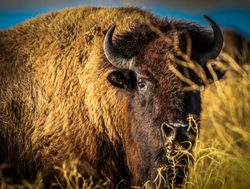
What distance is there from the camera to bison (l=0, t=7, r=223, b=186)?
21.5 feet

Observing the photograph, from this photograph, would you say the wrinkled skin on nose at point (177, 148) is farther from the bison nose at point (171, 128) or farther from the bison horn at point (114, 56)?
the bison horn at point (114, 56)

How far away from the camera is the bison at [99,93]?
21.5 feet

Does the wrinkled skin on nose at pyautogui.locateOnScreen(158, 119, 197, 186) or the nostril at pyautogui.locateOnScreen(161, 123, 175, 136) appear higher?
the nostril at pyautogui.locateOnScreen(161, 123, 175, 136)

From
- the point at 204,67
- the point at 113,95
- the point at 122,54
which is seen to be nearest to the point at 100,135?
the point at 113,95

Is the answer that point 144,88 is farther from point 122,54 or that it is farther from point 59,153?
point 59,153

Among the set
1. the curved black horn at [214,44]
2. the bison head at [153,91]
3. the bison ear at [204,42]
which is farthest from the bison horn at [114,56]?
the curved black horn at [214,44]

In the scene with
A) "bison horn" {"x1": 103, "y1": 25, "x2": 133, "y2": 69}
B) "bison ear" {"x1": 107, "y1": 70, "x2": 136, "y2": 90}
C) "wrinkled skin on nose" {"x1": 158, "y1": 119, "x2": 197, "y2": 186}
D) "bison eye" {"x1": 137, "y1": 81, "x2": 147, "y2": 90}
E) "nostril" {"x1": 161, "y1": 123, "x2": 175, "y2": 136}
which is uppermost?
"bison horn" {"x1": 103, "y1": 25, "x2": 133, "y2": 69}

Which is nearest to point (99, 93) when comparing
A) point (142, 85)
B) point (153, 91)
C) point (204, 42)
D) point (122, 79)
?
point (122, 79)

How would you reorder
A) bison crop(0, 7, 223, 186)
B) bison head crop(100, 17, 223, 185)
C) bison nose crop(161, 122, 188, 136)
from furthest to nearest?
bison crop(0, 7, 223, 186), bison head crop(100, 17, 223, 185), bison nose crop(161, 122, 188, 136)

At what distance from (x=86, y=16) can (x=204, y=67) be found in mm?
1698

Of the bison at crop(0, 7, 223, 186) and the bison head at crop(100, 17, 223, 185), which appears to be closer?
the bison head at crop(100, 17, 223, 185)

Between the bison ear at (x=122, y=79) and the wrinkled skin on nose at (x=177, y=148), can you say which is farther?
the bison ear at (x=122, y=79)

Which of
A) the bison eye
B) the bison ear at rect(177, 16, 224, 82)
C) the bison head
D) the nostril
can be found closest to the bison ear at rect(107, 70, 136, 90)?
the bison head

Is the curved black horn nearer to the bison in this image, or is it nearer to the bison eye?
the bison
